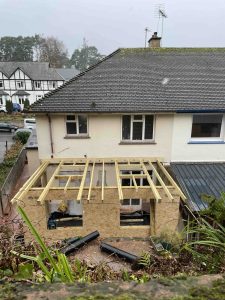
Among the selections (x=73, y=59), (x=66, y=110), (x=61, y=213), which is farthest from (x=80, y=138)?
(x=73, y=59)

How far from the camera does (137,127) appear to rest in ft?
36.2

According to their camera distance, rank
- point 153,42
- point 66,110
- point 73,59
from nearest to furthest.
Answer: point 66,110 → point 153,42 → point 73,59

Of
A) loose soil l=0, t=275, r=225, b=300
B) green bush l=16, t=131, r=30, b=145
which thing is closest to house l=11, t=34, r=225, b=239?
loose soil l=0, t=275, r=225, b=300

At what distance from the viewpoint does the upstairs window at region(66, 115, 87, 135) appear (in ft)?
35.3

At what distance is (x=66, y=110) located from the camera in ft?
33.6

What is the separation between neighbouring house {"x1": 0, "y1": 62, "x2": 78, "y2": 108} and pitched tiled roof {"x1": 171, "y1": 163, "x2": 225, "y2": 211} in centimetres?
3998

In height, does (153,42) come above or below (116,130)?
above

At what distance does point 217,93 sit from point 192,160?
3.52m

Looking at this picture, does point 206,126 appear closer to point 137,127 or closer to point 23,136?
point 137,127

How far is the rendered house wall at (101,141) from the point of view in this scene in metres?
10.7

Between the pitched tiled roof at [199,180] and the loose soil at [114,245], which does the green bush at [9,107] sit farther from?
the loose soil at [114,245]

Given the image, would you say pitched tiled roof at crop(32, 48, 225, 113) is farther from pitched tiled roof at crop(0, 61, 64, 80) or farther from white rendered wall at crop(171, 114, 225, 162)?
pitched tiled roof at crop(0, 61, 64, 80)

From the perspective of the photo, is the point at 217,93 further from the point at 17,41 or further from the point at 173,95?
the point at 17,41

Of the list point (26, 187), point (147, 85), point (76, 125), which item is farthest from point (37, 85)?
point (26, 187)
